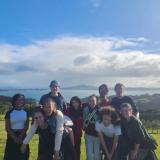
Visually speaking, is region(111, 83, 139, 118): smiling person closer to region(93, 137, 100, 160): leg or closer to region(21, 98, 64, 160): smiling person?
region(93, 137, 100, 160): leg

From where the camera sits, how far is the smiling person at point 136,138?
10797 millimetres

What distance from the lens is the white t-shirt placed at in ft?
35.7

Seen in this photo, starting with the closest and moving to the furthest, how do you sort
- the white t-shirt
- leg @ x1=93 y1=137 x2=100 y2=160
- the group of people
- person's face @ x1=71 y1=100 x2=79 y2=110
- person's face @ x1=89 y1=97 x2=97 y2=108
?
1. the group of people
2. the white t-shirt
3. leg @ x1=93 y1=137 x2=100 y2=160
4. person's face @ x1=89 y1=97 x2=97 y2=108
5. person's face @ x1=71 y1=100 x2=79 y2=110

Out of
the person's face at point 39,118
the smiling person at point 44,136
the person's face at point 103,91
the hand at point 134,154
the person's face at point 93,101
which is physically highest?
the person's face at point 103,91

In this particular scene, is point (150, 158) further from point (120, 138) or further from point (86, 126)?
point (86, 126)

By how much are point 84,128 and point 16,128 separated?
184 centimetres

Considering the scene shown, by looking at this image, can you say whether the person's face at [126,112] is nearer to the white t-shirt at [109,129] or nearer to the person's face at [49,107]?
the white t-shirt at [109,129]

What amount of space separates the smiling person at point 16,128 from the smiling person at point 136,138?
260 cm

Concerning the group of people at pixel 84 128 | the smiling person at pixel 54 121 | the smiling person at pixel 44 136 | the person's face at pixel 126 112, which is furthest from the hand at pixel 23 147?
the person's face at pixel 126 112

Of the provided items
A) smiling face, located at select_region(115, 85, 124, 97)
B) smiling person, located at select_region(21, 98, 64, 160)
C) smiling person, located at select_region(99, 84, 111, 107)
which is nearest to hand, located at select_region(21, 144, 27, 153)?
smiling person, located at select_region(21, 98, 64, 160)

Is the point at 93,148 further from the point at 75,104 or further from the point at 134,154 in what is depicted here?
the point at 75,104

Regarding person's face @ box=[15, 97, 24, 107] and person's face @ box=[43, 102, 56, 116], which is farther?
person's face @ box=[15, 97, 24, 107]

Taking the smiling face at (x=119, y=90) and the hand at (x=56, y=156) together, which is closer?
the hand at (x=56, y=156)

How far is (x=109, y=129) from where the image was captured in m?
10.9
